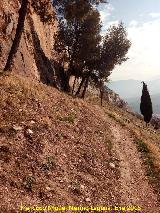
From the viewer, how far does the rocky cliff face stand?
36094 mm

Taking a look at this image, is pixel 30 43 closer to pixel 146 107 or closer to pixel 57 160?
pixel 57 160

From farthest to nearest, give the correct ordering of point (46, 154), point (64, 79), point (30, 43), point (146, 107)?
1. point (146, 107)
2. point (64, 79)
3. point (30, 43)
4. point (46, 154)

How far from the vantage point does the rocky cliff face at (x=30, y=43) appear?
3609cm

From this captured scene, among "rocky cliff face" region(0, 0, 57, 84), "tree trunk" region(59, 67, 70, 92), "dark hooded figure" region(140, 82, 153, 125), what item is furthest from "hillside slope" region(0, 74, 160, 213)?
"dark hooded figure" region(140, 82, 153, 125)

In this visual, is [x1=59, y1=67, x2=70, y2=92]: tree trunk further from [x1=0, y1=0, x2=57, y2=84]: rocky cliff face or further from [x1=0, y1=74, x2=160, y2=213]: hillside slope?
[x1=0, y1=74, x2=160, y2=213]: hillside slope

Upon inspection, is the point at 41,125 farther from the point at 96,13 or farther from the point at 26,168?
the point at 96,13

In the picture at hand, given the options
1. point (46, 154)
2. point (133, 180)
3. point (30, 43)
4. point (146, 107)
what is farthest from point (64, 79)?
point (46, 154)

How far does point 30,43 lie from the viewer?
45.7m

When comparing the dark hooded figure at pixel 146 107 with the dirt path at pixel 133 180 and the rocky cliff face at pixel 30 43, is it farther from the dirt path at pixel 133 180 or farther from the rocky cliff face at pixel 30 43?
the dirt path at pixel 133 180

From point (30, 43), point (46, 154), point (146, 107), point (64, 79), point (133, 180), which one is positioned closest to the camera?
point (46, 154)

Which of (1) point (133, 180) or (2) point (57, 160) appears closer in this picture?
(2) point (57, 160)

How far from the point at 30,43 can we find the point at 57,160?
30125 millimetres

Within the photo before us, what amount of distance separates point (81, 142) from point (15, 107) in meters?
4.47

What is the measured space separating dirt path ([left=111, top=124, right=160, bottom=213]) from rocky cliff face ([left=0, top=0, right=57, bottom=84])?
1166 cm
